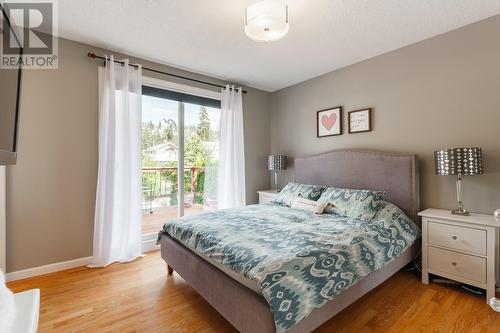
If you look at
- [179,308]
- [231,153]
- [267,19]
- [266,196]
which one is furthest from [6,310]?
[266,196]

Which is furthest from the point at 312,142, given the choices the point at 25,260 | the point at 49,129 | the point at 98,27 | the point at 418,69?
the point at 25,260

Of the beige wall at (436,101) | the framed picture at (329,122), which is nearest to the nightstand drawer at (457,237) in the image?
the beige wall at (436,101)

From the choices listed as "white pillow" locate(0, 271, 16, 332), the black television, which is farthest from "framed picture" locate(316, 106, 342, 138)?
"white pillow" locate(0, 271, 16, 332)

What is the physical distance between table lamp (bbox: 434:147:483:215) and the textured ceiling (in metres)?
1.27

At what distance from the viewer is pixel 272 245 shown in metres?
1.67

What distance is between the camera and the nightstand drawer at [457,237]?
199 centimetres

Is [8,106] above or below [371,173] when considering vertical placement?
above

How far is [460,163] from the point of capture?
→ 210 centimetres

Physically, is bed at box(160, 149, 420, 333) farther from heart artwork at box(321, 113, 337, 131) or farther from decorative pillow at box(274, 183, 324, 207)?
heart artwork at box(321, 113, 337, 131)

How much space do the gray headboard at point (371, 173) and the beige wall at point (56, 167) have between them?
9.62 ft

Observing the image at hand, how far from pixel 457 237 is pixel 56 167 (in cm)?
406

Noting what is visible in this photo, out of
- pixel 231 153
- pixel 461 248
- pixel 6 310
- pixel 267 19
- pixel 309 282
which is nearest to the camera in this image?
pixel 6 310

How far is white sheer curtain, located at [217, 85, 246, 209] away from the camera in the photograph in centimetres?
377

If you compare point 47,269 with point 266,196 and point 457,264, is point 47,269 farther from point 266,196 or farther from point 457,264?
point 457,264
